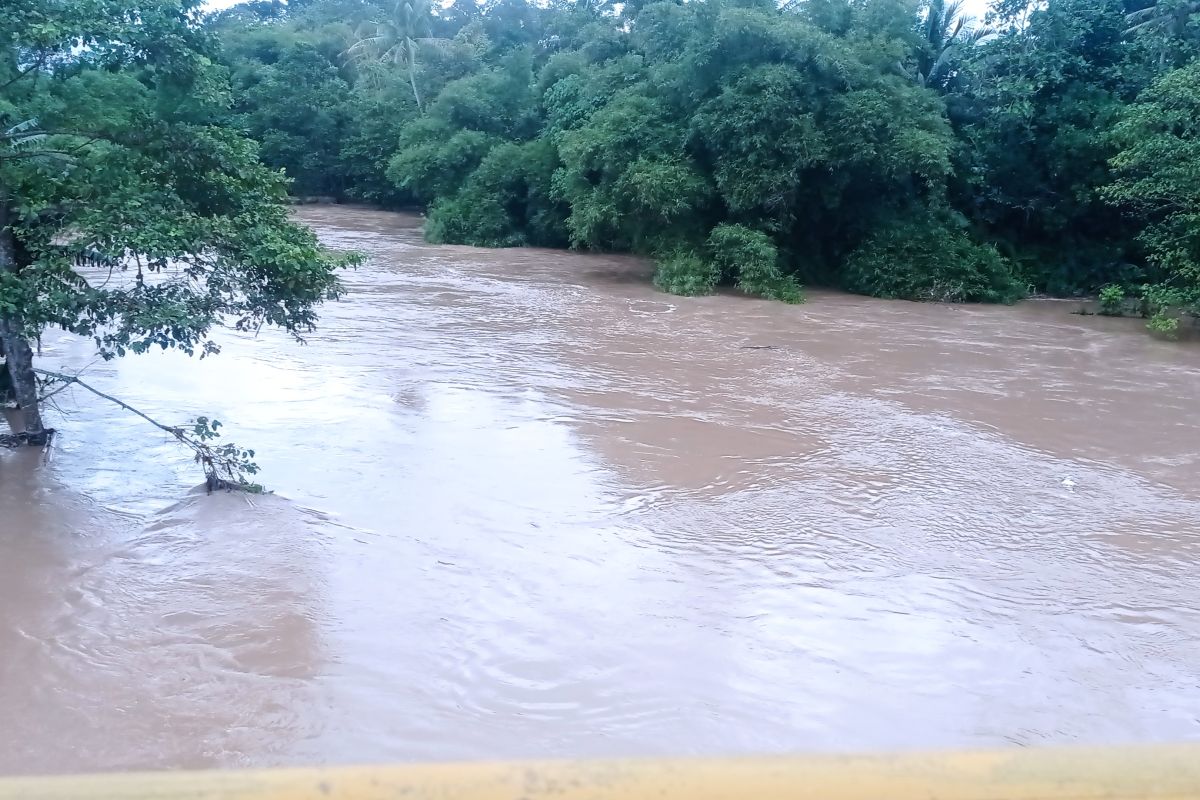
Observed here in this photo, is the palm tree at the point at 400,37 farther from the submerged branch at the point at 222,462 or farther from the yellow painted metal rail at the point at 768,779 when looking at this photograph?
the yellow painted metal rail at the point at 768,779

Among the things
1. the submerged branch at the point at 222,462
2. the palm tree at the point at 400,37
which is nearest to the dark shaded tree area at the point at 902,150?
the submerged branch at the point at 222,462

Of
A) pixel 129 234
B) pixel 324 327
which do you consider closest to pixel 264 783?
pixel 129 234

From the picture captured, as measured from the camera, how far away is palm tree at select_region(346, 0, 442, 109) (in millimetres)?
39000

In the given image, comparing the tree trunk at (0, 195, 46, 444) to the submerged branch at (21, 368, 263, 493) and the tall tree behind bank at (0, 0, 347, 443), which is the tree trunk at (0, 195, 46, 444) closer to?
the tall tree behind bank at (0, 0, 347, 443)

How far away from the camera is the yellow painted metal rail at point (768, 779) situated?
1084mm

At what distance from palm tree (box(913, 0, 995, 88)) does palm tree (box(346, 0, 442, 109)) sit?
849 inches

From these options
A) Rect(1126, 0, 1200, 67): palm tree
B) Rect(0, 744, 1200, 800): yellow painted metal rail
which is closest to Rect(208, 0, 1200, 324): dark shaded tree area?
Rect(1126, 0, 1200, 67): palm tree

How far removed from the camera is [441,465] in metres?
8.99

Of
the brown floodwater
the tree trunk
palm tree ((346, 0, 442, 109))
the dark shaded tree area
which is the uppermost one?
palm tree ((346, 0, 442, 109))

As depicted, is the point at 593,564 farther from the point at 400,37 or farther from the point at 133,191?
the point at 400,37

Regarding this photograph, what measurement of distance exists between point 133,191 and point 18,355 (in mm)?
2077

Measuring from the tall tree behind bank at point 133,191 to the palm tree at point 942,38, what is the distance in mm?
17373

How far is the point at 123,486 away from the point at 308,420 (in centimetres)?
231

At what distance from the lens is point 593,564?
6.96m
